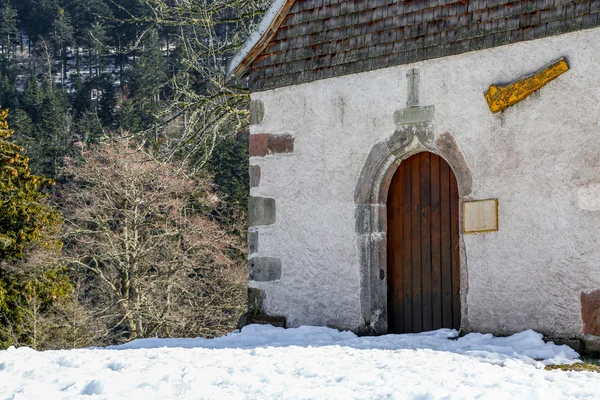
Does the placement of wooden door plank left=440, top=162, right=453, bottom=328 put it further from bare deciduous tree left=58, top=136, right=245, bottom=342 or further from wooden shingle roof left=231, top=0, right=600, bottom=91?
bare deciduous tree left=58, top=136, right=245, bottom=342

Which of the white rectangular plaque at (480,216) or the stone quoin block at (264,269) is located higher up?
the white rectangular plaque at (480,216)

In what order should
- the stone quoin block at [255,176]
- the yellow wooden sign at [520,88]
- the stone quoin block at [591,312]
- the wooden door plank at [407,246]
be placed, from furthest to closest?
1. the stone quoin block at [255,176]
2. the wooden door plank at [407,246]
3. the yellow wooden sign at [520,88]
4. the stone quoin block at [591,312]

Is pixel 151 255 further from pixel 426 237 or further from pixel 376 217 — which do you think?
pixel 426 237

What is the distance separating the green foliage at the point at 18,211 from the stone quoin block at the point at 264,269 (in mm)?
14103

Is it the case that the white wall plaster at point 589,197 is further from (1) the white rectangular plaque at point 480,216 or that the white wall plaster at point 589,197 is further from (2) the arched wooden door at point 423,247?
(2) the arched wooden door at point 423,247

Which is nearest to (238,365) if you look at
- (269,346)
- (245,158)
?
(269,346)

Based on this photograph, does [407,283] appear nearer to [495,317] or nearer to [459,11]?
[495,317]

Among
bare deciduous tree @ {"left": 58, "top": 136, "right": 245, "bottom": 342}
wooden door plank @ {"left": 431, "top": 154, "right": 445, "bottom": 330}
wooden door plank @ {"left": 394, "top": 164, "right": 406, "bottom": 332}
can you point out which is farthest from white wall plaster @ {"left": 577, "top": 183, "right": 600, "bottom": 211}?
bare deciduous tree @ {"left": 58, "top": 136, "right": 245, "bottom": 342}

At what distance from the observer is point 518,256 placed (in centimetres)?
731

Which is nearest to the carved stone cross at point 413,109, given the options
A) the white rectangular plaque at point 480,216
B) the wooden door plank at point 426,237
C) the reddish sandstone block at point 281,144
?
the wooden door plank at point 426,237

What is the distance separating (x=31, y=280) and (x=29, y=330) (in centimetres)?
147

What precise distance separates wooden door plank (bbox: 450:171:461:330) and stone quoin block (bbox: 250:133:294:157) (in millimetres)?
1737

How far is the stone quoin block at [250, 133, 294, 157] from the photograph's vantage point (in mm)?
8844

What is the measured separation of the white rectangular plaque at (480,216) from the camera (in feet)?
24.4
